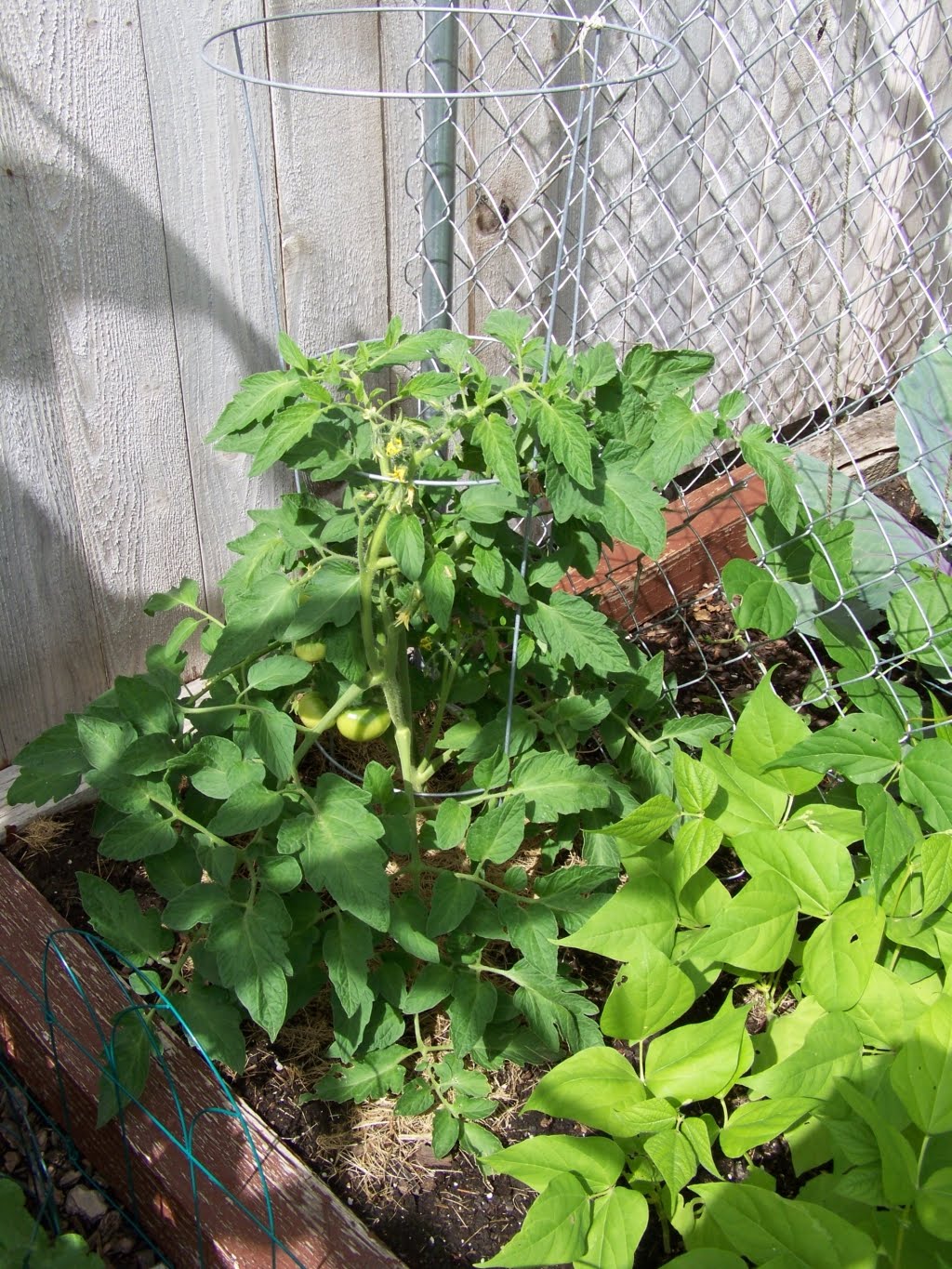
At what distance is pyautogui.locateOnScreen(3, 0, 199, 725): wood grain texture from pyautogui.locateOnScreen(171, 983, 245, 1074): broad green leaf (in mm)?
830

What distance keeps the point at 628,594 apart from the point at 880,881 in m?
1.08

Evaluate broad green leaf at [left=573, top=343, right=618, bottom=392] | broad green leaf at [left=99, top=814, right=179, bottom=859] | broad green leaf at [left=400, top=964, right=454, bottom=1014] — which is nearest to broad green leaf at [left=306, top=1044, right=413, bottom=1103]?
broad green leaf at [left=400, top=964, right=454, bottom=1014]

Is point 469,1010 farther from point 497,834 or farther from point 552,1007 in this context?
point 497,834

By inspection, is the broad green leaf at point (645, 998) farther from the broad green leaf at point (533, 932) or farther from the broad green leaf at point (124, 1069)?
the broad green leaf at point (124, 1069)

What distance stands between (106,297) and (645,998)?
4.67ft

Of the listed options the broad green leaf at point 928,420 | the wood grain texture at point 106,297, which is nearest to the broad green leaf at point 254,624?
the wood grain texture at point 106,297

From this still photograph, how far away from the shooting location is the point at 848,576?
1.74 meters

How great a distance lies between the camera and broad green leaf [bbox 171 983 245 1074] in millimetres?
1414

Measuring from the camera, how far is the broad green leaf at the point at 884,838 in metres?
1.46

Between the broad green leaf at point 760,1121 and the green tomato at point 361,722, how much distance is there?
725 millimetres

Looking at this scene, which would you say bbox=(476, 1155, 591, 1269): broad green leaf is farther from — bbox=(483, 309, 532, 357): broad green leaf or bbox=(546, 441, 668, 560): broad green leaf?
bbox=(483, 309, 532, 357): broad green leaf

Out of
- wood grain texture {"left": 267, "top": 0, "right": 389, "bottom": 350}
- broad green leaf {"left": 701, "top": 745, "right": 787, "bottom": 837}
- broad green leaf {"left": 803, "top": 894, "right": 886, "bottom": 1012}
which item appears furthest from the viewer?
wood grain texture {"left": 267, "top": 0, "right": 389, "bottom": 350}

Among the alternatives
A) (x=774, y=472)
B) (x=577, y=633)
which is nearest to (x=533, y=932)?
(x=577, y=633)

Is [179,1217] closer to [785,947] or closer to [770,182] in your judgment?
[785,947]
